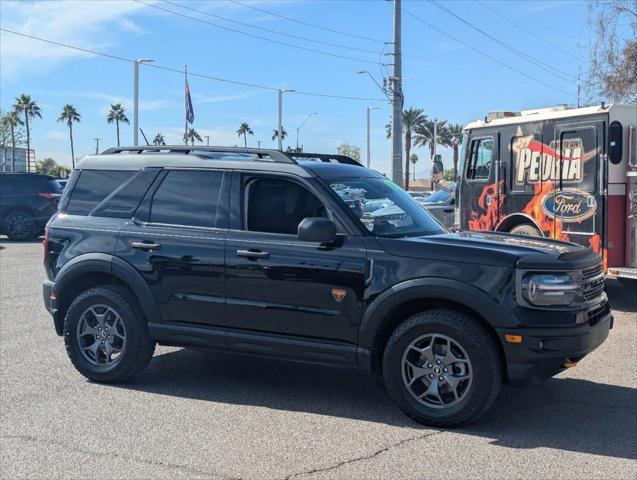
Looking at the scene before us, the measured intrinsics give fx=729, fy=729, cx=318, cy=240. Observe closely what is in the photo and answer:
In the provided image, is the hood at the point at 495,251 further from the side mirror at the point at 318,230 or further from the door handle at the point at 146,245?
the door handle at the point at 146,245

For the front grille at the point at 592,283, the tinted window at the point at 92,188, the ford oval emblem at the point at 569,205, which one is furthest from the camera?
the ford oval emblem at the point at 569,205

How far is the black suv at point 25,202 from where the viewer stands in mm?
20078

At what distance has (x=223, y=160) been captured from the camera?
5973 mm

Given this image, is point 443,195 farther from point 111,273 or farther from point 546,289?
point 546,289

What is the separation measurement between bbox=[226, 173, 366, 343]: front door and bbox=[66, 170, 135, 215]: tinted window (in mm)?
1182

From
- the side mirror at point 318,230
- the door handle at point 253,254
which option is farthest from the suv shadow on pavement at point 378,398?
the side mirror at point 318,230

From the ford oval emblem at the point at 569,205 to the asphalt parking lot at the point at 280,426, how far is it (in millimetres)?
3018

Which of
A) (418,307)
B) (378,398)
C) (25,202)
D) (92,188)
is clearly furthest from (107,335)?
(25,202)

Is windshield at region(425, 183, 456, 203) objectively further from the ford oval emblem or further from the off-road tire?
the ford oval emblem

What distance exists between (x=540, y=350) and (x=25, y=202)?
717 inches

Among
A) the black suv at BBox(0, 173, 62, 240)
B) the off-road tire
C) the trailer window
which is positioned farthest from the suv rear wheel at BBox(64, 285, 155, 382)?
the black suv at BBox(0, 173, 62, 240)

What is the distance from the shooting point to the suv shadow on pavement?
16.1ft

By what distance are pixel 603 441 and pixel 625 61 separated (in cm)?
1762

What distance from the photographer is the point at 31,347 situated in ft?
24.1
